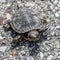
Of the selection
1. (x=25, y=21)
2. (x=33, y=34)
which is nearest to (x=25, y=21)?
(x=25, y=21)

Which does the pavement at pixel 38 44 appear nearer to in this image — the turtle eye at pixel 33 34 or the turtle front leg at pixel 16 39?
the turtle front leg at pixel 16 39

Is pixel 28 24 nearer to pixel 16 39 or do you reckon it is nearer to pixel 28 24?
pixel 28 24

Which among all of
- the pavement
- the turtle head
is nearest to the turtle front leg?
the pavement

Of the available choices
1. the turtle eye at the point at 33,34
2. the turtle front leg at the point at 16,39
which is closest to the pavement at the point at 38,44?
the turtle front leg at the point at 16,39

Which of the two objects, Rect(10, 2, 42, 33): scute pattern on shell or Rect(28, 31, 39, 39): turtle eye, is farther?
Rect(10, 2, 42, 33): scute pattern on shell

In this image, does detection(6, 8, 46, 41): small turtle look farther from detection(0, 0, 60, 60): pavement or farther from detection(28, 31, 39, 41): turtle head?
detection(0, 0, 60, 60): pavement

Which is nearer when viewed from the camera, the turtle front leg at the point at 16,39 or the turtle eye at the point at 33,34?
the turtle eye at the point at 33,34

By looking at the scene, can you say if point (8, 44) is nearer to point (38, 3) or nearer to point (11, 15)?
point (11, 15)

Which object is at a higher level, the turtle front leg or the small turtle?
the small turtle
